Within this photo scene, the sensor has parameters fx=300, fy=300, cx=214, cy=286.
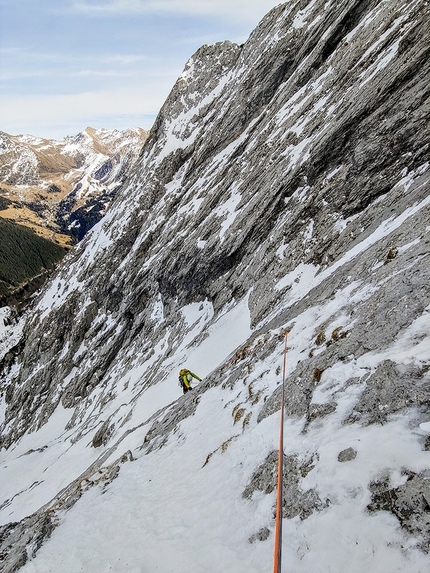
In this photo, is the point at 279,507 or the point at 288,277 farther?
the point at 288,277

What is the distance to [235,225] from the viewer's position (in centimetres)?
3134

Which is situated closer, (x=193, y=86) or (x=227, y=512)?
(x=227, y=512)

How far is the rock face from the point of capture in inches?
243

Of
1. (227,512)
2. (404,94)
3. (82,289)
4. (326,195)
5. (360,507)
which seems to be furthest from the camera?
(82,289)

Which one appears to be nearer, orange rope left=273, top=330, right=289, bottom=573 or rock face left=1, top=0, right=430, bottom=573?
orange rope left=273, top=330, right=289, bottom=573

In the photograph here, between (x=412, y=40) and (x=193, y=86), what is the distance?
207 feet

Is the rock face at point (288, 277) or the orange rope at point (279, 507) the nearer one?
the orange rope at point (279, 507)

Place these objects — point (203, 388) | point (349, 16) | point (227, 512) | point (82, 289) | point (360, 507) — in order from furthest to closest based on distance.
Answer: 1. point (82, 289)
2. point (349, 16)
3. point (203, 388)
4. point (227, 512)
5. point (360, 507)

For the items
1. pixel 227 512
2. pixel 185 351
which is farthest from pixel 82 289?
pixel 227 512

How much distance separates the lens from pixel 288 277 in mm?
21016

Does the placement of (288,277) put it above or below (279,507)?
below

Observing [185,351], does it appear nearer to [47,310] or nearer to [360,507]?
[360,507]

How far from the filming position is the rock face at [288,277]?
243 inches

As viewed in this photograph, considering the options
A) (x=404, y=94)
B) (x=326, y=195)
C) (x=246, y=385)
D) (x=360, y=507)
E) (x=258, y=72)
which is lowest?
(x=246, y=385)
